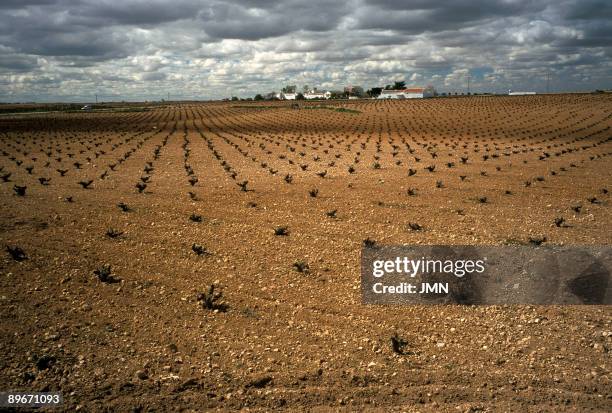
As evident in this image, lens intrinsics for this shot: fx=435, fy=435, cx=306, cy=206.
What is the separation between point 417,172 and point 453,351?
40.9 ft

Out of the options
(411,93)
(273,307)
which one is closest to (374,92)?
(411,93)

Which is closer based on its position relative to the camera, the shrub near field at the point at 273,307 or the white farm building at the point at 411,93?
the shrub near field at the point at 273,307

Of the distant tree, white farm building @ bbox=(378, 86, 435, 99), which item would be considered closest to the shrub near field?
white farm building @ bbox=(378, 86, 435, 99)

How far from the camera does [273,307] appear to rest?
6.41m

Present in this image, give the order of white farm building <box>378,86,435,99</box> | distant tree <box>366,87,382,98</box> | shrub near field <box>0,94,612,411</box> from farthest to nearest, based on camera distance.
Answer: distant tree <box>366,87,382,98</box>
white farm building <box>378,86,435,99</box>
shrub near field <box>0,94,612,411</box>

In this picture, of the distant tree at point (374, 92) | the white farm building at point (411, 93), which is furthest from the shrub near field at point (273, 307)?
the distant tree at point (374, 92)

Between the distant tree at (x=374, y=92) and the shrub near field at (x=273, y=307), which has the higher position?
the distant tree at (x=374, y=92)

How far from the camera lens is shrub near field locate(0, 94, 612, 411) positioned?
15.5ft

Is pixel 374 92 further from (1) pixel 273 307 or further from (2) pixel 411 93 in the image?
(1) pixel 273 307

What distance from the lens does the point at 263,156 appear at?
22.5 metres

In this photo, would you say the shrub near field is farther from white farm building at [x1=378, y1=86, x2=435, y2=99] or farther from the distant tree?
the distant tree

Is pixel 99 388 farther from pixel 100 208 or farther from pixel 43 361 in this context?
pixel 100 208

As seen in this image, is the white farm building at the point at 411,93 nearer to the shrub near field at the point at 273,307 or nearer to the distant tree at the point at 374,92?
the distant tree at the point at 374,92

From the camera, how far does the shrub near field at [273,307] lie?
15.5ft
